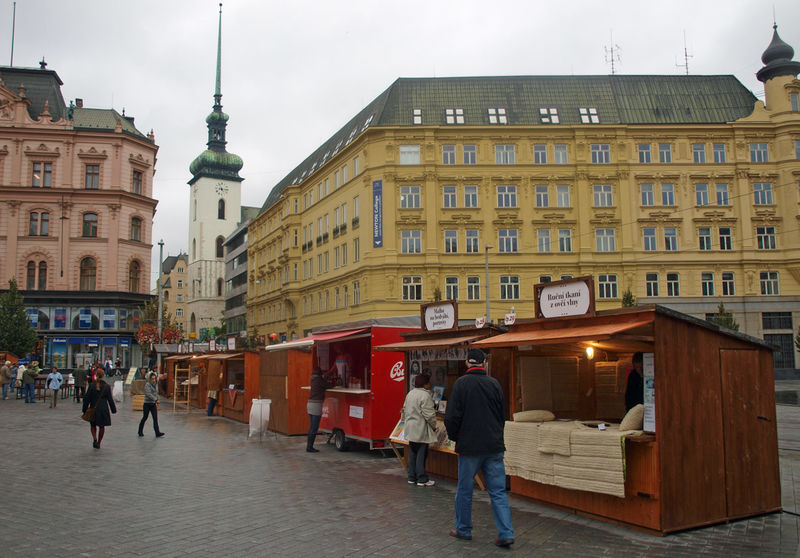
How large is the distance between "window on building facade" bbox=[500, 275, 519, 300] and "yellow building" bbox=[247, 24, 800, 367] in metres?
0.10

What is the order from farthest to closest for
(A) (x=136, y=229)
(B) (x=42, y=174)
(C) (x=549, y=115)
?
(A) (x=136, y=229), (B) (x=42, y=174), (C) (x=549, y=115)

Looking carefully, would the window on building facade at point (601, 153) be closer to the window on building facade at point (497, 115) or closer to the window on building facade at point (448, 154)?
the window on building facade at point (497, 115)

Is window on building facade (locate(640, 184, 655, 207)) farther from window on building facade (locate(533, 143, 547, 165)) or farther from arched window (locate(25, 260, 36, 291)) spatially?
arched window (locate(25, 260, 36, 291))

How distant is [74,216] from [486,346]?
59.3 meters

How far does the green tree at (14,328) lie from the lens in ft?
152

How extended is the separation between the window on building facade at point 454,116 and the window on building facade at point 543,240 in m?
9.80

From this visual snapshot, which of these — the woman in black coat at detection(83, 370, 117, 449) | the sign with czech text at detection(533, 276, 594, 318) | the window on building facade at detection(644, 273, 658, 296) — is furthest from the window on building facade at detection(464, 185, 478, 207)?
the sign with czech text at detection(533, 276, 594, 318)

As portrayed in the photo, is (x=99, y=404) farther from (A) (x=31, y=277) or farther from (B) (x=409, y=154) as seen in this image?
(A) (x=31, y=277)

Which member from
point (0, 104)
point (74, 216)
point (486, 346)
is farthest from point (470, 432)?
point (0, 104)

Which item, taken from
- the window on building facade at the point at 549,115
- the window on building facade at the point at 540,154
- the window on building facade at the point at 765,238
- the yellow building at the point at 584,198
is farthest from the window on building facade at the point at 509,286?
the window on building facade at the point at 765,238

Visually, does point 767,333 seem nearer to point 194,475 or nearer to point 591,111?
point 591,111

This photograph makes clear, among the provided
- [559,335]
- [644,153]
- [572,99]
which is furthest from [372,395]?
[572,99]

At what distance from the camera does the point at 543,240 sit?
156ft

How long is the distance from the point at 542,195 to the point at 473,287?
26.8 feet
